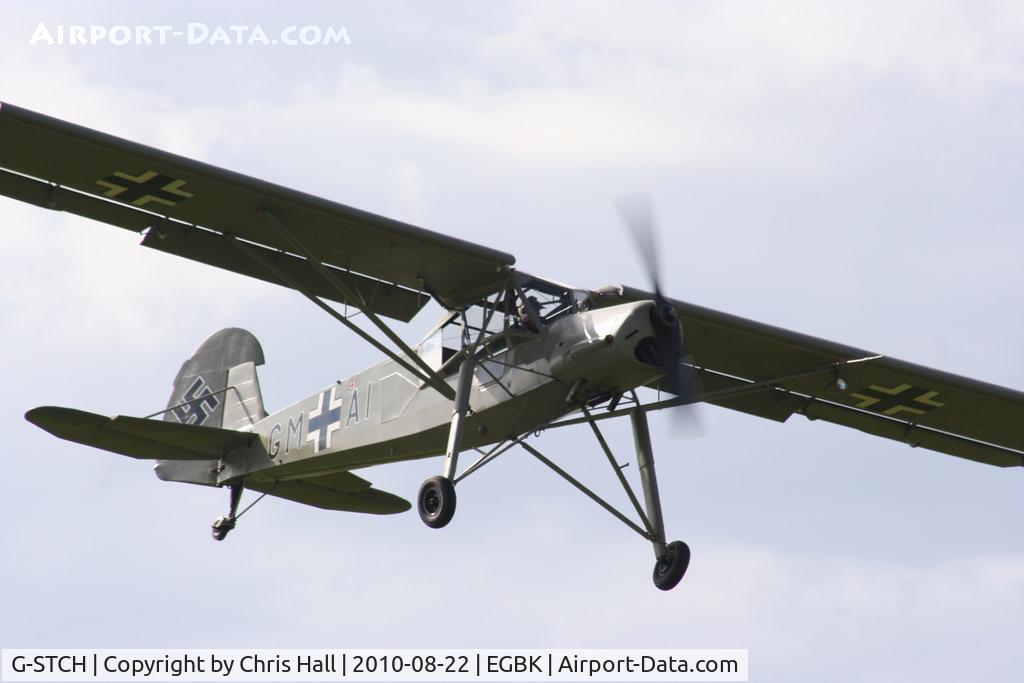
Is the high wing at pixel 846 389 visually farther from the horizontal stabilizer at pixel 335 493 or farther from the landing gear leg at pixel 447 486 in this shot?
the horizontal stabilizer at pixel 335 493

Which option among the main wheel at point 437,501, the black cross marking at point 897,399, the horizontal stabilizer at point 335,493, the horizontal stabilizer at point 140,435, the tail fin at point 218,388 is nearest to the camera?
the main wheel at point 437,501

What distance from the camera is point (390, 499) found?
1962 centimetres

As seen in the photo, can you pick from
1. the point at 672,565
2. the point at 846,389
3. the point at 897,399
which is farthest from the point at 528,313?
the point at 897,399

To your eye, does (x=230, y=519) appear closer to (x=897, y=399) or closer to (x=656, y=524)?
(x=656, y=524)

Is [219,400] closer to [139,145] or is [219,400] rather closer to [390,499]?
[390,499]

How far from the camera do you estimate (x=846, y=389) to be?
19.1 meters

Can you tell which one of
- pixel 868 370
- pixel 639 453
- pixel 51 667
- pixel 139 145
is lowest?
pixel 51 667

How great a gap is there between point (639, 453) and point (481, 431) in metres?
1.53

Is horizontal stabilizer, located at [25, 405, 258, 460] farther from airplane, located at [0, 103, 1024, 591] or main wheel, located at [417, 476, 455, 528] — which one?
main wheel, located at [417, 476, 455, 528]

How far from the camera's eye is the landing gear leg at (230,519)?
19.2m

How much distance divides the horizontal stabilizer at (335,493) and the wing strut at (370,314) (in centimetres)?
345

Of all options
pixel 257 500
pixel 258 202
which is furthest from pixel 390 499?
pixel 258 202

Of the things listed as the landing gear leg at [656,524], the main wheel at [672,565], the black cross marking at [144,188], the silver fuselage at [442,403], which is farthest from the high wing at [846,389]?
the black cross marking at [144,188]

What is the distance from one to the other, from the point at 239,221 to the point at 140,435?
3.45m
